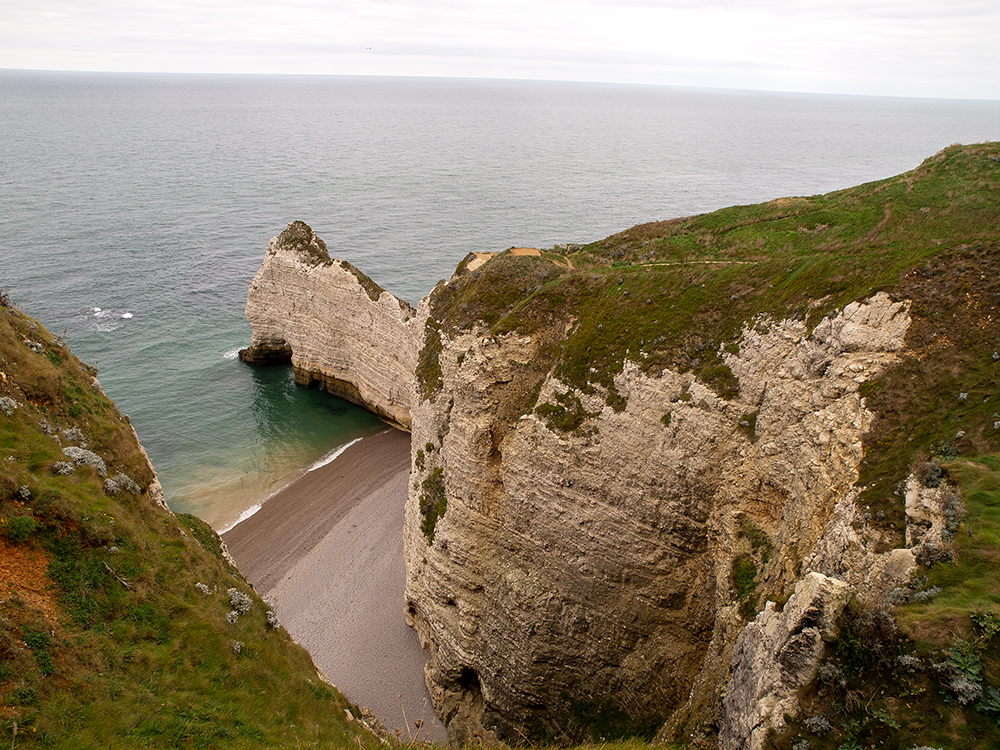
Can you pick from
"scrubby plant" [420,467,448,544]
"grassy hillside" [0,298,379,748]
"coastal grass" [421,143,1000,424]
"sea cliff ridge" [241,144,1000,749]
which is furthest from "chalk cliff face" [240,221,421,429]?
"grassy hillside" [0,298,379,748]

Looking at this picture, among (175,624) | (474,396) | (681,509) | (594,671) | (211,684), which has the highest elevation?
(474,396)

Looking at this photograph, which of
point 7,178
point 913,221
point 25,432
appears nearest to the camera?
point 25,432

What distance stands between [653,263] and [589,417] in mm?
9664

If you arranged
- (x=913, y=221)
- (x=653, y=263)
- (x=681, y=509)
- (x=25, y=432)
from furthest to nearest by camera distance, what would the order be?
(x=653, y=263), (x=913, y=221), (x=681, y=509), (x=25, y=432)

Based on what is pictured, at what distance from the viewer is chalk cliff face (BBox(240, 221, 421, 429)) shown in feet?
156

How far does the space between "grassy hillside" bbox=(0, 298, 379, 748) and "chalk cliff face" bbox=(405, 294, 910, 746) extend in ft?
28.6

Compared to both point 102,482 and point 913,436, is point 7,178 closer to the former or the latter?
point 102,482

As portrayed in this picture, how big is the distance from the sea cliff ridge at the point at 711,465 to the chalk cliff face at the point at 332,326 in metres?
16.8

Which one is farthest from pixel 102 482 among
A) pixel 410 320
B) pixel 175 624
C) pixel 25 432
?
pixel 410 320

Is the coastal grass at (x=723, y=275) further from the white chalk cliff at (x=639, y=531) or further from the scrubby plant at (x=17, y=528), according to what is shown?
the scrubby plant at (x=17, y=528)

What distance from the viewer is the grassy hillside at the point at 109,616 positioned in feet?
40.4

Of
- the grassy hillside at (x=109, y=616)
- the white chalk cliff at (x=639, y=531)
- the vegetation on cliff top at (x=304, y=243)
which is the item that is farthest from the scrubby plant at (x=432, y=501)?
the vegetation on cliff top at (x=304, y=243)

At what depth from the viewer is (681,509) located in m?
20.4

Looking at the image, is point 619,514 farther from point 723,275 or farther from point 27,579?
point 27,579
